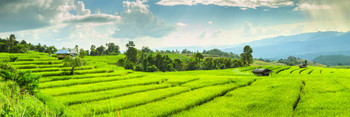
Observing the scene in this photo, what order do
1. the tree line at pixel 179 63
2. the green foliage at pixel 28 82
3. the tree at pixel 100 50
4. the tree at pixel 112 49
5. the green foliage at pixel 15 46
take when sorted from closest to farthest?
1. the green foliage at pixel 28 82
2. the green foliage at pixel 15 46
3. the tree line at pixel 179 63
4. the tree at pixel 100 50
5. the tree at pixel 112 49

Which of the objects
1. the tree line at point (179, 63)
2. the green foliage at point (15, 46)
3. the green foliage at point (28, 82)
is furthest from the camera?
the tree line at point (179, 63)

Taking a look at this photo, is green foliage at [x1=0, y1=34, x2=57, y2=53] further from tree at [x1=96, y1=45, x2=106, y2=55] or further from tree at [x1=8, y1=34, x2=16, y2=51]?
tree at [x1=96, y1=45, x2=106, y2=55]

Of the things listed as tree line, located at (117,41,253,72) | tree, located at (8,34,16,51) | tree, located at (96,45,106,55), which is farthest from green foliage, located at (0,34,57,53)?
tree line, located at (117,41,253,72)

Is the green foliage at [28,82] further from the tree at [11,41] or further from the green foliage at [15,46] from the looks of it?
the tree at [11,41]

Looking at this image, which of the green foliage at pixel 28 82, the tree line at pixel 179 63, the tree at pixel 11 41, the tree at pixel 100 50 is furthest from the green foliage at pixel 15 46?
the green foliage at pixel 28 82

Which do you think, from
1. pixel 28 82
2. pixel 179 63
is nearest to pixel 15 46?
pixel 179 63

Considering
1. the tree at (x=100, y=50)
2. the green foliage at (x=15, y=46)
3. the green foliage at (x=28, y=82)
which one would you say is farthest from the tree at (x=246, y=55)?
the tree at (x=100, y=50)

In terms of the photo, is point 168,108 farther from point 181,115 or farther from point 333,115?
point 333,115

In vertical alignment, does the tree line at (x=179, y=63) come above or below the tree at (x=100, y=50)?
below

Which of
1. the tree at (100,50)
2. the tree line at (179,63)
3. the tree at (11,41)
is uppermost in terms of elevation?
the tree at (11,41)

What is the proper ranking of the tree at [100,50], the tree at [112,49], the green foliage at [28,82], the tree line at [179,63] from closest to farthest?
the green foliage at [28,82] < the tree line at [179,63] < the tree at [100,50] < the tree at [112,49]

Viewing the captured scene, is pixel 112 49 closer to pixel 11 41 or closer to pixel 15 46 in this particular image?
pixel 11 41

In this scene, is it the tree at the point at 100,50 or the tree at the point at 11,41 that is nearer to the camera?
the tree at the point at 11,41

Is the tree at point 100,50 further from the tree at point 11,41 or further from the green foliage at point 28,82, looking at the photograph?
the green foliage at point 28,82
